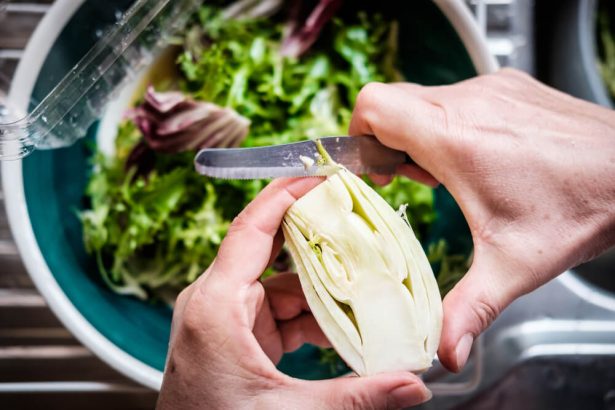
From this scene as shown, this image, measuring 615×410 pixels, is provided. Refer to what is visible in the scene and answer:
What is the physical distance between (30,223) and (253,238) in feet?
1.25

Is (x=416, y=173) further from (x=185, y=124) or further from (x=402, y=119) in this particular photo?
(x=185, y=124)

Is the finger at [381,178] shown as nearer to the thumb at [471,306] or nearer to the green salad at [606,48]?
the thumb at [471,306]

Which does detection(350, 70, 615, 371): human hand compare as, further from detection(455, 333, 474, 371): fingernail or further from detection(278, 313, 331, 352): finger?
detection(278, 313, 331, 352): finger

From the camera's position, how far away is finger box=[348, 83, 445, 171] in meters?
0.69

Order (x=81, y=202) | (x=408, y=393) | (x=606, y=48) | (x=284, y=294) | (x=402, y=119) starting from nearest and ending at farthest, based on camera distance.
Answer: (x=408, y=393)
(x=402, y=119)
(x=284, y=294)
(x=81, y=202)
(x=606, y=48)

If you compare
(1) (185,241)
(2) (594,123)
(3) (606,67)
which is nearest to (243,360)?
(1) (185,241)

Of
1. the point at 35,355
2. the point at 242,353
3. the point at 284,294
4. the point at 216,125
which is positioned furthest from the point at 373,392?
the point at 35,355

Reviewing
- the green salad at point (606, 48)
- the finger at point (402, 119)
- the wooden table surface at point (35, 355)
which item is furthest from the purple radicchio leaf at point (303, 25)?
the green salad at point (606, 48)

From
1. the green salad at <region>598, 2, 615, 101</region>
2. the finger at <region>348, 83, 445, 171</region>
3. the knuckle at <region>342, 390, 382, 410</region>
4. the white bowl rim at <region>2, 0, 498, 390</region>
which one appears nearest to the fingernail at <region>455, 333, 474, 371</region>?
the knuckle at <region>342, 390, 382, 410</region>

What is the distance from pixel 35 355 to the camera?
109 centimetres

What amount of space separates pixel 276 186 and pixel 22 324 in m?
0.74

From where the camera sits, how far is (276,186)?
Result: 67 centimetres

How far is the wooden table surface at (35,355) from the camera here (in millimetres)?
1053

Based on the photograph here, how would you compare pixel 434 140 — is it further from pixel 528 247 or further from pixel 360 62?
pixel 360 62
